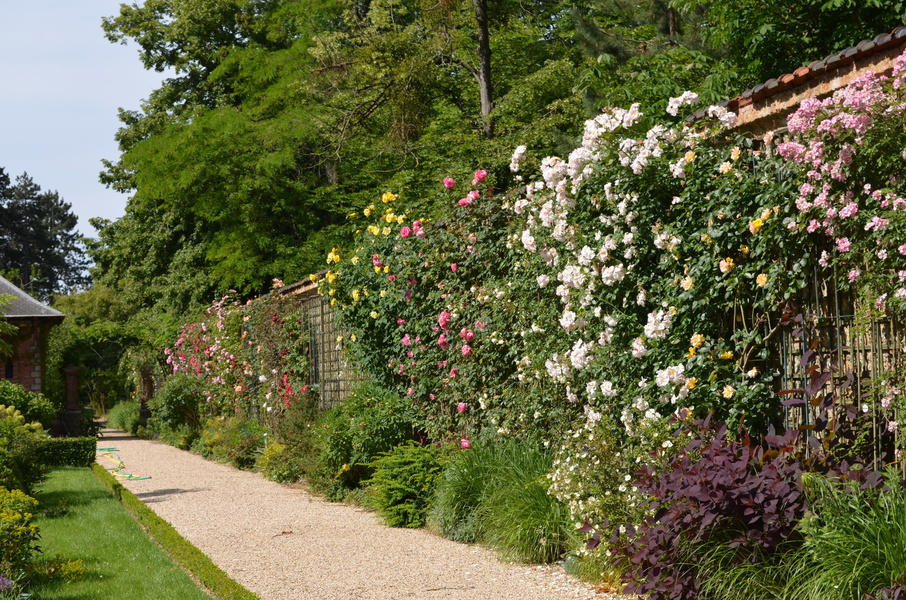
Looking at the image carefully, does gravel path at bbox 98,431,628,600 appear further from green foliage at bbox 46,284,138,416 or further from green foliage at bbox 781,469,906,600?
green foliage at bbox 46,284,138,416

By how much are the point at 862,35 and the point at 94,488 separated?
36.8 feet

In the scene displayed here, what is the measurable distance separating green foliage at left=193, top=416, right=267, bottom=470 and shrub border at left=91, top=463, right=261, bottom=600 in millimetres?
3399

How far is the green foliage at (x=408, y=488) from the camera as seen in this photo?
7562 millimetres

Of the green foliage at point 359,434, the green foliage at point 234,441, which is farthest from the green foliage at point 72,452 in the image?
the green foliage at point 359,434

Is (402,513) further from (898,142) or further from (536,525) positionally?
(898,142)

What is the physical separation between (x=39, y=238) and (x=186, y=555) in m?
62.6

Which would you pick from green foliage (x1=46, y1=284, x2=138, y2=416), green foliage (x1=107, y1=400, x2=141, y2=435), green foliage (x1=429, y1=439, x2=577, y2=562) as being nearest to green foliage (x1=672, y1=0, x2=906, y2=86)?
green foliage (x1=429, y1=439, x2=577, y2=562)

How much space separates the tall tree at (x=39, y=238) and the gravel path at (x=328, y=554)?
182 ft

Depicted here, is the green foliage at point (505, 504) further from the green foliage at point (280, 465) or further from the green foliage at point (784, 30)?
the green foliage at point (784, 30)

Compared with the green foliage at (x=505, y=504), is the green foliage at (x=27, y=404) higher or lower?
higher

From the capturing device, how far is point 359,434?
29.5 feet

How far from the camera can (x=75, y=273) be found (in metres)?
66.6

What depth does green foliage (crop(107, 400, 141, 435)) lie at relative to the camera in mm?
22688

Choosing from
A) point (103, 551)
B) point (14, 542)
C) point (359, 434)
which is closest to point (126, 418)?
point (359, 434)
